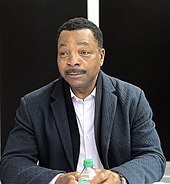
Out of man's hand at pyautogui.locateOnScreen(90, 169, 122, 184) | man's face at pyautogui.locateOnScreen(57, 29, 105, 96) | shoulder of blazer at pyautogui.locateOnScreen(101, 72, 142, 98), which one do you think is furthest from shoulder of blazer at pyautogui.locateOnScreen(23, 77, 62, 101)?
man's hand at pyautogui.locateOnScreen(90, 169, 122, 184)

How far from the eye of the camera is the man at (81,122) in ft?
6.09

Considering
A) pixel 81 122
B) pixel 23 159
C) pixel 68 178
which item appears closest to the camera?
pixel 68 178

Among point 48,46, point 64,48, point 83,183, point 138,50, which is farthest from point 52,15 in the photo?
point 83,183

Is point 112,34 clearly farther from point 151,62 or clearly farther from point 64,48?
point 64,48

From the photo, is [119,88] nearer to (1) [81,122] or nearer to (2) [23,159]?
(1) [81,122]

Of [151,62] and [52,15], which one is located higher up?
[52,15]

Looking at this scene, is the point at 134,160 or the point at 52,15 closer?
the point at 134,160

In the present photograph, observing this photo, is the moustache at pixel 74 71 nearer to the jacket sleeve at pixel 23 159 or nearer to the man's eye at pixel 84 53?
the man's eye at pixel 84 53

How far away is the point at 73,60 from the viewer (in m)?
1.84

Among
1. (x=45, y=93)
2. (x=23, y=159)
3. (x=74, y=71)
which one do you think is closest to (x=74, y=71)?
(x=74, y=71)

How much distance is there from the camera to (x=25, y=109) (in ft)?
6.37

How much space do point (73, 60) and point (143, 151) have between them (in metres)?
0.51

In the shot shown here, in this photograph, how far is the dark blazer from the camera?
1880 millimetres

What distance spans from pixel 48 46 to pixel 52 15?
24cm
